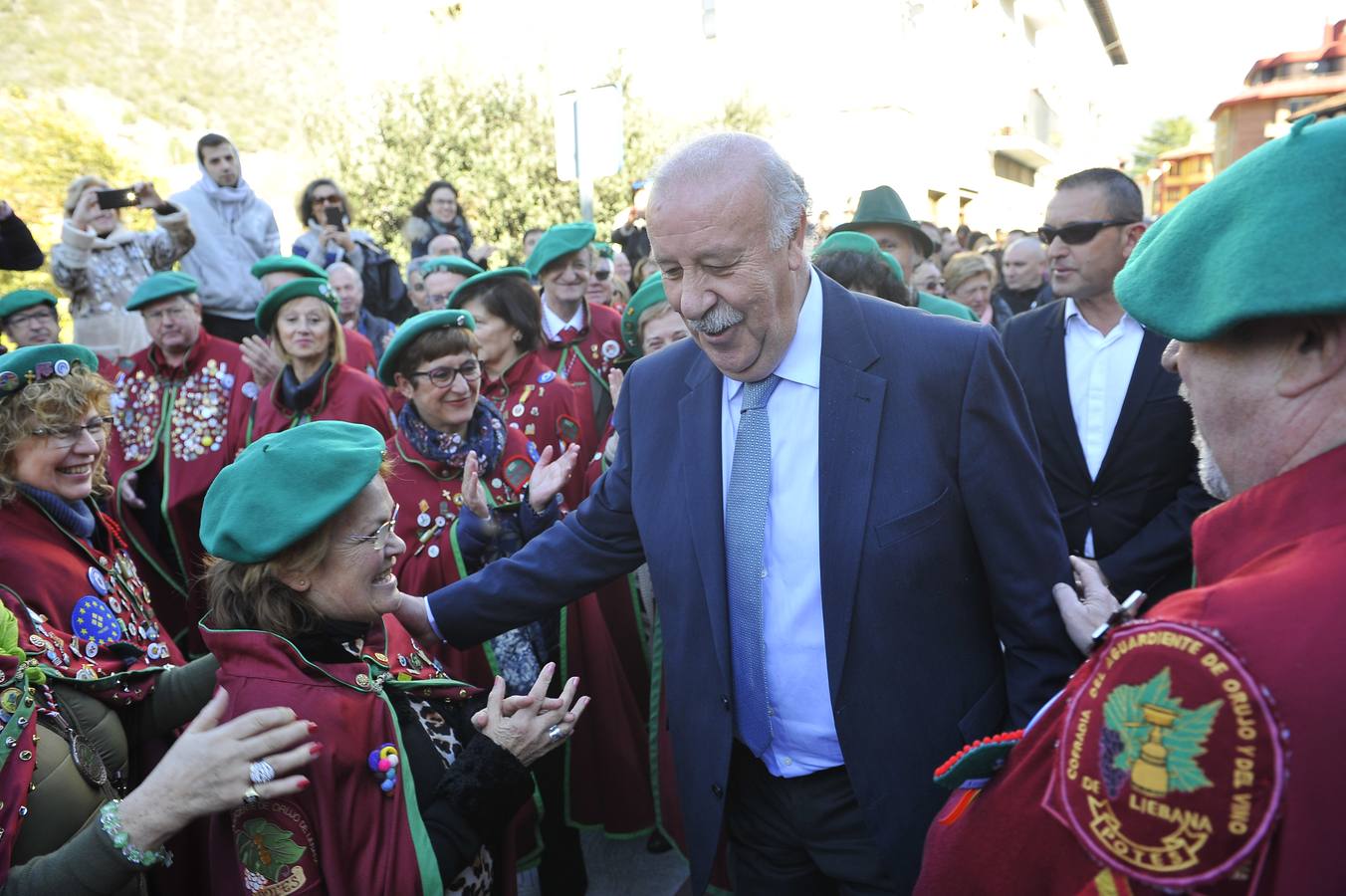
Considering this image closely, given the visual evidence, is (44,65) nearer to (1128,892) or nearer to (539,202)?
(539,202)

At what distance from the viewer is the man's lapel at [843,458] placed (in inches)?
82.7

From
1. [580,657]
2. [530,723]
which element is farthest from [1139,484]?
[530,723]

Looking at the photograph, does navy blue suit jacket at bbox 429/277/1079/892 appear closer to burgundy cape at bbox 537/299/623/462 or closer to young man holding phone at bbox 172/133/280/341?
burgundy cape at bbox 537/299/623/462

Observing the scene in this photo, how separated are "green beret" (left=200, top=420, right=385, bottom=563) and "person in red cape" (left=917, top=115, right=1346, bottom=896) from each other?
1.49 meters

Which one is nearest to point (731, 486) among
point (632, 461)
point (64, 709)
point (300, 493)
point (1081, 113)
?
point (632, 461)

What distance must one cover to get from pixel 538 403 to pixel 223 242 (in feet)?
13.9

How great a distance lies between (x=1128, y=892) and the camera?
1.11 meters

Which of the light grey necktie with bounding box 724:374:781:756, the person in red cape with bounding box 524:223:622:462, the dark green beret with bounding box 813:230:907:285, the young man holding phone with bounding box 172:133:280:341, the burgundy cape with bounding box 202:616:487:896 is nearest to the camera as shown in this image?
the burgundy cape with bounding box 202:616:487:896

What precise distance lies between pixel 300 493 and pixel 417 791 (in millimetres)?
734

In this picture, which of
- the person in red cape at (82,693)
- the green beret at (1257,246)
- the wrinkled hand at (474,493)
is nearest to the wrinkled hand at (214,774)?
the person in red cape at (82,693)

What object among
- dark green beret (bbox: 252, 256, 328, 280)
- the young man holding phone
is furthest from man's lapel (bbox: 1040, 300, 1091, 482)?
the young man holding phone

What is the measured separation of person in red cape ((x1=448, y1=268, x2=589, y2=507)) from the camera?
5203mm

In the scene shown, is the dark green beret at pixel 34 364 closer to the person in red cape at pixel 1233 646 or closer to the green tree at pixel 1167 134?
the person in red cape at pixel 1233 646

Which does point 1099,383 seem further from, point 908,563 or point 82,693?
point 82,693
